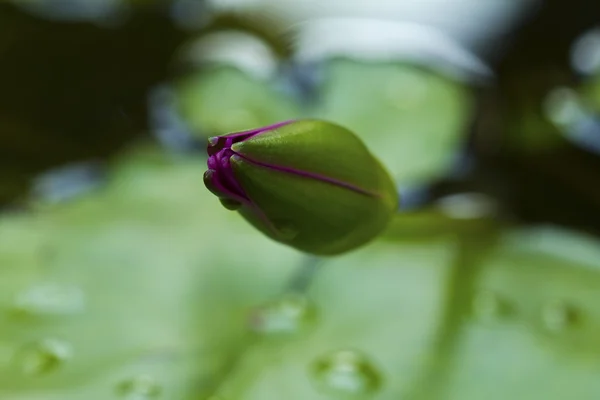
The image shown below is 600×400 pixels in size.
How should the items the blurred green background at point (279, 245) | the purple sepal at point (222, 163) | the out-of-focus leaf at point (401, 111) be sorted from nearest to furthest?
the purple sepal at point (222, 163)
the blurred green background at point (279, 245)
the out-of-focus leaf at point (401, 111)

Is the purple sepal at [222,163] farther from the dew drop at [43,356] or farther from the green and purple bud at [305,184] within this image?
the dew drop at [43,356]

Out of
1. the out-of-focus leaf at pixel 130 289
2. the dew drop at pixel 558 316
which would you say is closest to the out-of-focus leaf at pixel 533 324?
the dew drop at pixel 558 316

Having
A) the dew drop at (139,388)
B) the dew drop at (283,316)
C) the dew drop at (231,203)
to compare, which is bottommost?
the dew drop at (139,388)

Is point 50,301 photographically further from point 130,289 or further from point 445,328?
point 445,328

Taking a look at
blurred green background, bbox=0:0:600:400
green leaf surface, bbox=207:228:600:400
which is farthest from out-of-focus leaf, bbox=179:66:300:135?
green leaf surface, bbox=207:228:600:400

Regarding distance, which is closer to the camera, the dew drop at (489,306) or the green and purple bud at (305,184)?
the green and purple bud at (305,184)

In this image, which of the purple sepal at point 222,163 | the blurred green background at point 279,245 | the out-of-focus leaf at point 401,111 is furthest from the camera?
the out-of-focus leaf at point 401,111
